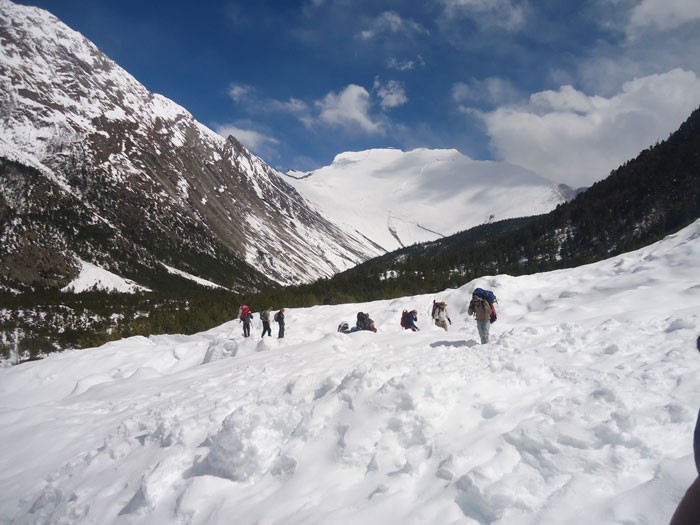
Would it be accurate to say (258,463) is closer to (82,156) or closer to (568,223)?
(568,223)

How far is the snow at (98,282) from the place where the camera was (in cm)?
12288

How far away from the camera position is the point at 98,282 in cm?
12600

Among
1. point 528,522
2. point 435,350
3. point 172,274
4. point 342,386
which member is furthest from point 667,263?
point 172,274

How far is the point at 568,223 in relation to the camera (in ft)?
232

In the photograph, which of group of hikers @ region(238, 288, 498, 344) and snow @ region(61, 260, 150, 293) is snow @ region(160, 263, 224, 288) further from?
group of hikers @ region(238, 288, 498, 344)

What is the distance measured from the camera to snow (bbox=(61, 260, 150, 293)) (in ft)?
403

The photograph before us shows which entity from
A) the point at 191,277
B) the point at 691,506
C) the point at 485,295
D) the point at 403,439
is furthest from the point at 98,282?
the point at 691,506

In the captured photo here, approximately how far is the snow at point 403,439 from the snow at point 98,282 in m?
129

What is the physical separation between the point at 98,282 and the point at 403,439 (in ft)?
472

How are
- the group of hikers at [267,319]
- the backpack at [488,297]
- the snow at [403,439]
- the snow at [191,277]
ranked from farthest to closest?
1. the snow at [191,277]
2. the group of hikers at [267,319]
3. the backpack at [488,297]
4. the snow at [403,439]

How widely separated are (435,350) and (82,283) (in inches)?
5593

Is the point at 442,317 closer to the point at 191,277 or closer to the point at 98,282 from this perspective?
the point at 98,282

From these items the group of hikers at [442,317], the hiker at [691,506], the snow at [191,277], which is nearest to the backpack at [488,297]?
the group of hikers at [442,317]

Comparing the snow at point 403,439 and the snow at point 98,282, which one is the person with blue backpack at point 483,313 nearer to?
the snow at point 403,439
